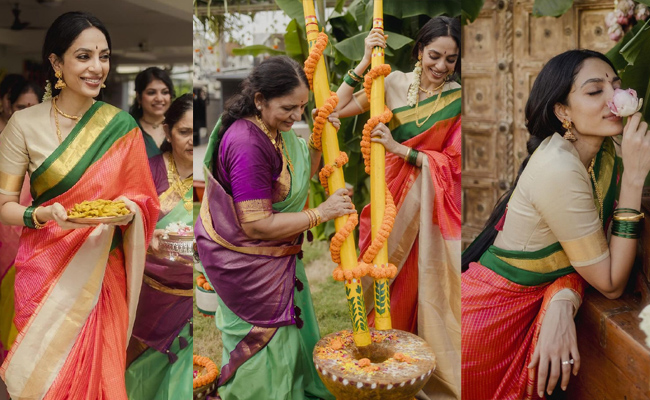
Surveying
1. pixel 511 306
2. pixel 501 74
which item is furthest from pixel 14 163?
pixel 501 74

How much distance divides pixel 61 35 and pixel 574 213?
1826 millimetres

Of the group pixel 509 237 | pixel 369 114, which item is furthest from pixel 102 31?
pixel 509 237

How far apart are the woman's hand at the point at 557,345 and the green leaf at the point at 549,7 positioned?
1165 millimetres

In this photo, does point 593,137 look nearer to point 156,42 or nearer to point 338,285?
point 338,285

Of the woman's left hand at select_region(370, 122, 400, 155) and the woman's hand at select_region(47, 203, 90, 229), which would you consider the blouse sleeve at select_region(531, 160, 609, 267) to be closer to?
the woman's left hand at select_region(370, 122, 400, 155)

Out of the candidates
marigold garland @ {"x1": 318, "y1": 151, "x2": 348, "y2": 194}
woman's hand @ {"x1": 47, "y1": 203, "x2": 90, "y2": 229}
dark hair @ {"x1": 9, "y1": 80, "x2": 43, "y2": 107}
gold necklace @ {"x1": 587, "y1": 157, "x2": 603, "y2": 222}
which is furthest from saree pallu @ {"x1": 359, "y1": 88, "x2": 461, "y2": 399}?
dark hair @ {"x1": 9, "y1": 80, "x2": 43, "y2": 107}

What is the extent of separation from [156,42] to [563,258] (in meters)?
1.66

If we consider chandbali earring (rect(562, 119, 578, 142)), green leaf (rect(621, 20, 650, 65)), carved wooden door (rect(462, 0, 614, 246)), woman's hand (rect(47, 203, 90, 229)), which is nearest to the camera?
woman's hand (rect(47, 203, 90, 229))

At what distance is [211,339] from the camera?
260 centimetres

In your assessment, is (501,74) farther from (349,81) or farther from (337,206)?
(337,206)

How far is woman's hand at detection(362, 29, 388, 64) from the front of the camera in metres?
2.33

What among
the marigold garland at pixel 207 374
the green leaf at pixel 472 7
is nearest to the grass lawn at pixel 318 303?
the marigold garland at pixel 207 374

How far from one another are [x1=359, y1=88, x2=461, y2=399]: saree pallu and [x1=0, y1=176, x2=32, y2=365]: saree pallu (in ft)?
4.15

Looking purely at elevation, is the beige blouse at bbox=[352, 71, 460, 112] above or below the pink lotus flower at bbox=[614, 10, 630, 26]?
below
